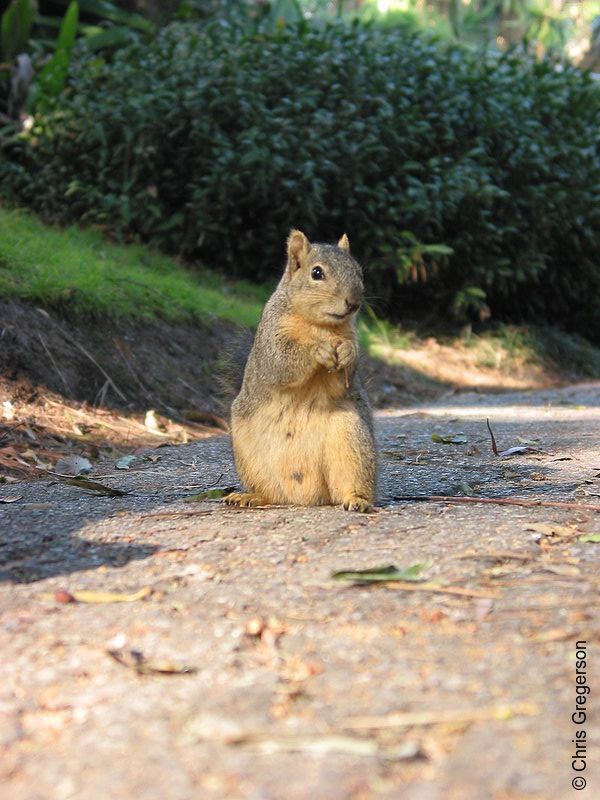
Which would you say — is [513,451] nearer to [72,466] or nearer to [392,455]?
[392,455]

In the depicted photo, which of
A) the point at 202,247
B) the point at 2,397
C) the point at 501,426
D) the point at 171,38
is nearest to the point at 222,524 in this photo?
the point at 2,397

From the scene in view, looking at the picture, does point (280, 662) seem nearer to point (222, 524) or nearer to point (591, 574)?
point (591, 574)

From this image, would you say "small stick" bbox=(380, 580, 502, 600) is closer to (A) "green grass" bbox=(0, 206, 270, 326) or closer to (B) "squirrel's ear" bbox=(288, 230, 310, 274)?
(B) "squirrel's ear" bbox=(288, 230, 310, 274)

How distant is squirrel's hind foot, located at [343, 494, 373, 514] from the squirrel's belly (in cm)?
15

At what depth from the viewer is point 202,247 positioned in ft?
32.1

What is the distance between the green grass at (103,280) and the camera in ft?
20.8

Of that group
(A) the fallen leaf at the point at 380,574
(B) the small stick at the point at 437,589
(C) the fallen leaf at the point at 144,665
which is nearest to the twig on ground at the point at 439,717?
(C) the fallen leaf at the point at 144,665

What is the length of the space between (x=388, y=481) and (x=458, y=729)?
8.35 ft

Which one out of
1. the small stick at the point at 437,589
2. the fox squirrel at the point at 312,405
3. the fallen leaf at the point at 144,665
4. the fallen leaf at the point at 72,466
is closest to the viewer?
the fallen leaf at the point at 144,665

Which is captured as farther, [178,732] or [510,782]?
[178,732]

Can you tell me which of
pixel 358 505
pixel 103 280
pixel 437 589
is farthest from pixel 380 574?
pixel 103 280

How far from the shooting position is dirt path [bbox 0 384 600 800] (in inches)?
60.7

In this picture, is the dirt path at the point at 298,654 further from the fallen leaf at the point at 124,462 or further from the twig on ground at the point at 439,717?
the fallen leaf at the point at 124,462

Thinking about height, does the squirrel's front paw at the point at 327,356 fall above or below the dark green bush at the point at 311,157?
below
